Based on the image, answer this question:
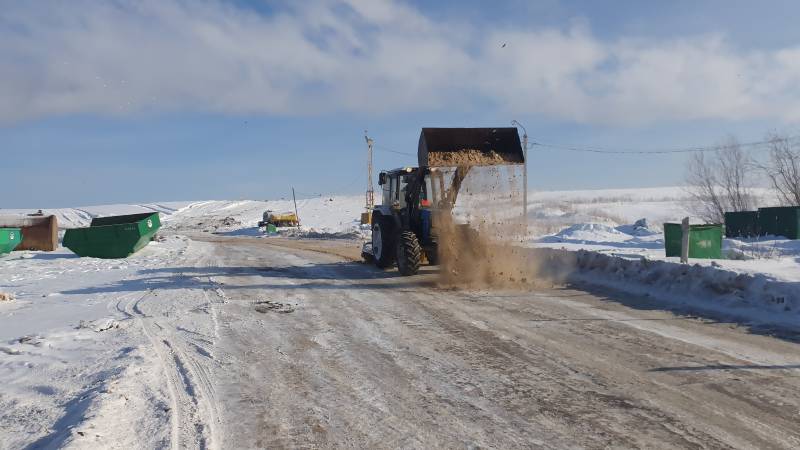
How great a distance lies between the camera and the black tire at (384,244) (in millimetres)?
14008

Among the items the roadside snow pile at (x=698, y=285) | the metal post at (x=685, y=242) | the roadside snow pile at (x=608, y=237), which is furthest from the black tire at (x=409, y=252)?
the roadside snow pile at (x=608, y=237)

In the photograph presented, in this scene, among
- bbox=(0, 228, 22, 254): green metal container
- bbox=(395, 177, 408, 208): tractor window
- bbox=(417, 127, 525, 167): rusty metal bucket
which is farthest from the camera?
bbox=(0, 228, 22, 254): green metal container

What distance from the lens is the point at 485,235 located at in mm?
11961

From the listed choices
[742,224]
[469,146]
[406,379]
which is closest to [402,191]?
[469,146]

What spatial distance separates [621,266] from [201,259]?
41.7 feet

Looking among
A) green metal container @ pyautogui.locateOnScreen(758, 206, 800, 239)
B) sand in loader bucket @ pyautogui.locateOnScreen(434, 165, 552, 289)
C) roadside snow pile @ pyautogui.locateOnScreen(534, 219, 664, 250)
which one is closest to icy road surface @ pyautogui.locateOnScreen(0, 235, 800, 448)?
sand in loader bucket @ pyautogui.locateOnScreen(434, 165, 552, 289)

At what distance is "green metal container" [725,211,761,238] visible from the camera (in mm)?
25719

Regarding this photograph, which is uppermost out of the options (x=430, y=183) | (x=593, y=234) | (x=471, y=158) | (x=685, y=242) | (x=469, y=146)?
(x=469, y=146)

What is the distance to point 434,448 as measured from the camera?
377cm

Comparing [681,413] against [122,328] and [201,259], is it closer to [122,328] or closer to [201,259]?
[122,328]

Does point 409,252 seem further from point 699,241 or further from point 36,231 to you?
point 36,231

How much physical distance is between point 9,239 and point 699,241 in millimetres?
20764

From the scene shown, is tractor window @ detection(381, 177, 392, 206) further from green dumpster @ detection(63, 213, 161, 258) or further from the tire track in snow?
green dumpster @ detection(63, 213, 161, 258)

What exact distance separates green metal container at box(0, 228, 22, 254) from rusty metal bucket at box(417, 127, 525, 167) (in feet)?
49.5
